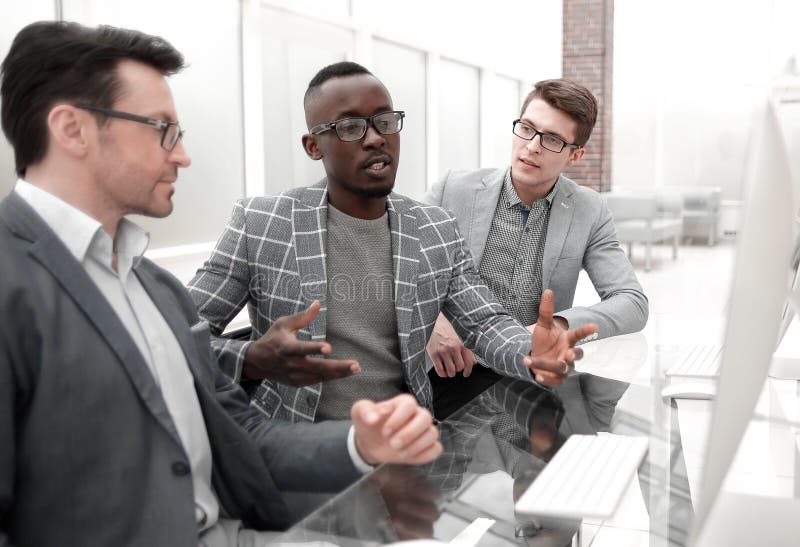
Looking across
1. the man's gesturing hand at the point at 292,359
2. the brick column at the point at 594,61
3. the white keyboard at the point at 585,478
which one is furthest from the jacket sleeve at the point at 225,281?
the brick column at the point at 594,61

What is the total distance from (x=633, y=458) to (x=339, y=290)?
2.93ft

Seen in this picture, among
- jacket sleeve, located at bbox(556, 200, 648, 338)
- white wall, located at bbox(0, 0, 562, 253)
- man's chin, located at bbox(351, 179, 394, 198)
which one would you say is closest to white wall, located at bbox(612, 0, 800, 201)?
white wall, located at bbox(0, 0, 562, 253)

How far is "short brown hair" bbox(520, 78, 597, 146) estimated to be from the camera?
106 inches

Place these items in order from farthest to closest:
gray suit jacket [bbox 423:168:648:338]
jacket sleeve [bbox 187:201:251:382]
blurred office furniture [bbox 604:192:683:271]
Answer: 1. blurred office furniture [bbox 604:192:683:271]
2. gray suit jacket [bbox 423:168:648:338]
3. jacket sleeve [bbox 187:201:251:382]

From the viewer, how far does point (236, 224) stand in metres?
2.04

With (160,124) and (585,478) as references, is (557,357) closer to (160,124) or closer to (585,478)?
(585,478)

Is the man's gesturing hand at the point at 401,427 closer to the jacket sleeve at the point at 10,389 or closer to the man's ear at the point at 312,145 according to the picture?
the jacket sleeve at the point at 10,389

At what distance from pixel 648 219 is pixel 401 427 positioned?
301 inches

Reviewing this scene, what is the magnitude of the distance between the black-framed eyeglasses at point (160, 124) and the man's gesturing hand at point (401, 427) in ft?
1.79

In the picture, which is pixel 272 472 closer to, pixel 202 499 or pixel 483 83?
pixel 202 499

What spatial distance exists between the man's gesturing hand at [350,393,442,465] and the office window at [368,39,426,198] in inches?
224

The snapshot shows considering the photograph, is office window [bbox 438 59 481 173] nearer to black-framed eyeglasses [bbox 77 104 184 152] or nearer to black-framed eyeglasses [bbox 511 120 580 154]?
black-framed eyeglasses [bbox 511 120 580 154]

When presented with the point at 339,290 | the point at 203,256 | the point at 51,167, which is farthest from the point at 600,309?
the point at 203,256

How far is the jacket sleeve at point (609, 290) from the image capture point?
7.88 feet
